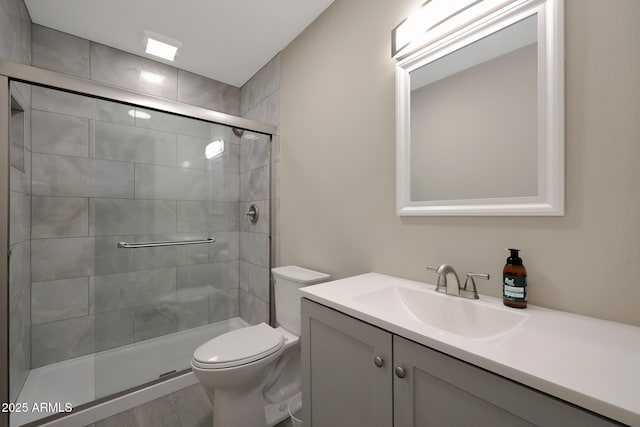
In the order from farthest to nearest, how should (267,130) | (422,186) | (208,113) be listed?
1. (267,130)
2. (208,113)
3. (422,186)

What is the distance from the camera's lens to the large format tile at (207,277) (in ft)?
6.65

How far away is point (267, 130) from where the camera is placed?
217 centimetres

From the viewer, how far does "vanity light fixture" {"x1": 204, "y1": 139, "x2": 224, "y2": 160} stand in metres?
2.06

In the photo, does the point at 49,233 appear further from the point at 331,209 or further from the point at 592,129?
the point at 592,129

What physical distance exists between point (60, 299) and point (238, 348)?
4.96ft

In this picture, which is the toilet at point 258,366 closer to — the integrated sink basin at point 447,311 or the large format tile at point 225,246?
the integrated sink basin at point 447,311

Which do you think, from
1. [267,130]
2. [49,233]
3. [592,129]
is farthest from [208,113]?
[592,129]

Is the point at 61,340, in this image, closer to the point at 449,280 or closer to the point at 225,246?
the point at 225,246

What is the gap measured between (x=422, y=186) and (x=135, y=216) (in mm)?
1855

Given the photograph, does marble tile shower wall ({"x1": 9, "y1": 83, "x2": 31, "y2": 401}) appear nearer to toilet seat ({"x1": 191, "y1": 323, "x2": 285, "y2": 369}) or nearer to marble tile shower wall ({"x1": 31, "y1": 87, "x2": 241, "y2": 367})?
marble tile shower wall ({"x1": 31, "y1": 87, "x2": 241, "y2": 367})

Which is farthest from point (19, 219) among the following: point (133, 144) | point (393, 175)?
point (393, 175)

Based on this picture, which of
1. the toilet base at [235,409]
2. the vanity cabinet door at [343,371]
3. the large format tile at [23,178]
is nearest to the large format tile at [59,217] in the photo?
the large format tile at [23,178]

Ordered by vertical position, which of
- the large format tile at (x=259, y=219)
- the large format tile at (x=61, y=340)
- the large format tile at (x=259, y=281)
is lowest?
the large format tile at (x=61, y=340)

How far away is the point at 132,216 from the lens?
1801mm
